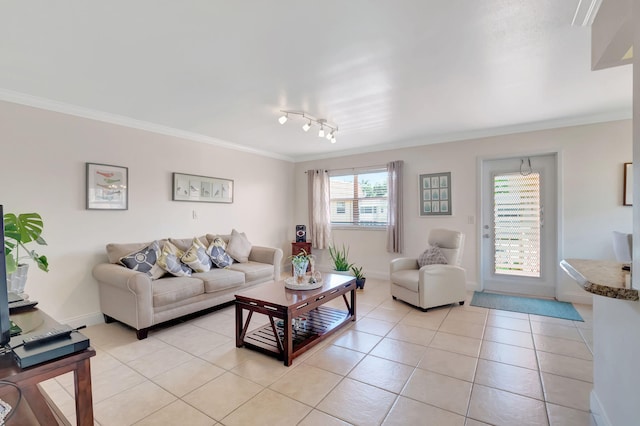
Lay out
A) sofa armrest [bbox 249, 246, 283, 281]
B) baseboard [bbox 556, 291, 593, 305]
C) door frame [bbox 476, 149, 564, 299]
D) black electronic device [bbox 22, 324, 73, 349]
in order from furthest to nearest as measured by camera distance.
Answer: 1. sofa armrest [bbox 249, 246, 283, 281]
2. door frame [bbox 476, 149, 564, 299]
3. baseboard [bbox 556, 291, 593, 305]
4. black electronic device [bbox 22, 324, 73, 349]

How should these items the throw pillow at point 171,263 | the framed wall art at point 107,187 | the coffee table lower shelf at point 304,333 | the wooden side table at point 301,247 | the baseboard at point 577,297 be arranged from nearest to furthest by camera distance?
the coffee table lower shelf at point 304,333 < the framed wall art at point 107,187 < the throw pillow at point 171,263 < the baseboard at point 577,297 < the wooden side table at point 301,247

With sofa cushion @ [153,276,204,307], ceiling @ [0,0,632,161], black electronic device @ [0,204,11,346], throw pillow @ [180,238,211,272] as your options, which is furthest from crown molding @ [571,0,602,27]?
throw pillow @ [180,238,211,272]

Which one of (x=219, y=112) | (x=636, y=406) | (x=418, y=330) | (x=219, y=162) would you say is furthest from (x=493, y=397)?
(x=219, y=162)

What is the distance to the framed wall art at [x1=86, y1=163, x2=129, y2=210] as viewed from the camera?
3.31 metres

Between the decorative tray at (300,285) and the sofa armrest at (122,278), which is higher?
the sofa armrest at (122,278)

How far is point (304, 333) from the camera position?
2924mm

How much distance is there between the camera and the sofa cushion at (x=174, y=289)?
300 centimetres

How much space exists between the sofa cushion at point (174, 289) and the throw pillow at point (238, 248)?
3.43 feet

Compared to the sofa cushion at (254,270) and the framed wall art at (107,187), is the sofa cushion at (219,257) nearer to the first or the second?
the sofa cushion at (254,270)

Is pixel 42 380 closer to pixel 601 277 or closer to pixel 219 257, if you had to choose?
pixel 601 277

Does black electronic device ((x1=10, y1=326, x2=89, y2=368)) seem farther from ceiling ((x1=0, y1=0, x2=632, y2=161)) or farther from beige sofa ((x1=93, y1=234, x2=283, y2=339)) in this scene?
beige sofa ((x1=93, y1=234, x2=283, y2=339))

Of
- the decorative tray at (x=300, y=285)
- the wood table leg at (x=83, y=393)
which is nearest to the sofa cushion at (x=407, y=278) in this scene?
the decorative tray at (x=300, y=285)

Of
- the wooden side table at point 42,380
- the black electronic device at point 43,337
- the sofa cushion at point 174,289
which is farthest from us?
the sofa cushion at point 174,289

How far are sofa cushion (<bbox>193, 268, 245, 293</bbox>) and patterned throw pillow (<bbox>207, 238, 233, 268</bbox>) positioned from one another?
0.14 meters
